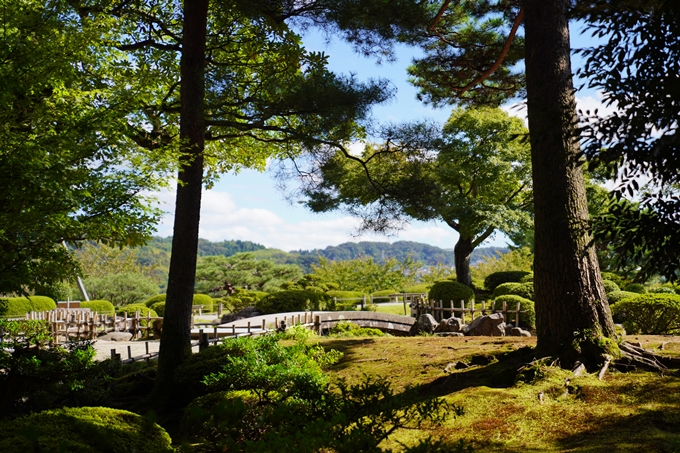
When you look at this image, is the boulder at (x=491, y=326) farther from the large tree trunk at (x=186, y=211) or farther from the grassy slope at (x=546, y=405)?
the large tree trunk at (x=186, y=211)

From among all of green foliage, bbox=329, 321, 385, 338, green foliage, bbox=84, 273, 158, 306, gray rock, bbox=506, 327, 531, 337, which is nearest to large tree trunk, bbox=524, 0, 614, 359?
gray rock, bbox=506, 327, 531, 337

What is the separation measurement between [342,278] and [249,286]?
23.8ft

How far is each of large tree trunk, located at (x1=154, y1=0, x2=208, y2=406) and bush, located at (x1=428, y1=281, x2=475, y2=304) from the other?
1392 cm

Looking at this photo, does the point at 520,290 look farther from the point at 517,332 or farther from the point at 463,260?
the point at 463,260

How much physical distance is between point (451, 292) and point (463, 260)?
6.27 metres

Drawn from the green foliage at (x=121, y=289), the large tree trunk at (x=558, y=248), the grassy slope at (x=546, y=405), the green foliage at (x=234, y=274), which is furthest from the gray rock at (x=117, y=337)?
the green foliage at (x=234, y=274)

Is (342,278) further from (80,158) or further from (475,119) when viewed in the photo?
(80,158)

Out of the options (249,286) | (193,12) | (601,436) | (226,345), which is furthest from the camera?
(249,286)

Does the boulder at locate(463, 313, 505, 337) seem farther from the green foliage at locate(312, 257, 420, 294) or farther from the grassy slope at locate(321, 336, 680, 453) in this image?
the green foliage at locate(312, 257, 420, 294)

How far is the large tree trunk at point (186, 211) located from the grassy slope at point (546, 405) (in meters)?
3.32

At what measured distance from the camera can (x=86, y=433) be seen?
12.0 ft

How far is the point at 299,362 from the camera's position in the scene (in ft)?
23.1

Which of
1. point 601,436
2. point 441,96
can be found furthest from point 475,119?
point 601,436

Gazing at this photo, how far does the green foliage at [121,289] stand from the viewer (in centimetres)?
3525
